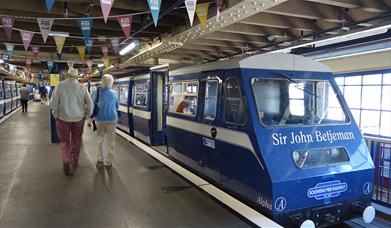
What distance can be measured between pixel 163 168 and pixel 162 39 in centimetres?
250

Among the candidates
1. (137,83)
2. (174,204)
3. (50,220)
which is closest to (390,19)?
(174,204)

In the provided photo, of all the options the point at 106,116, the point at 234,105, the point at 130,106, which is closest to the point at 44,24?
the point at 106,116

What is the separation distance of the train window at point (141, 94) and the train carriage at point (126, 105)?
50cm

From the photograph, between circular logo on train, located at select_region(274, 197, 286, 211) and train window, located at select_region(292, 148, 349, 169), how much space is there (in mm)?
484

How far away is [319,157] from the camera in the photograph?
13.0 feet

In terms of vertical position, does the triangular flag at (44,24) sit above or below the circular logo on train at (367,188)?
above

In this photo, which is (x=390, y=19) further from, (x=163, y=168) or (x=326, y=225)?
(x=163, y=168)

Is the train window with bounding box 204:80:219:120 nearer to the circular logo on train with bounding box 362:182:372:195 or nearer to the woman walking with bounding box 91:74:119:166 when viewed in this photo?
the woman walking with bounding box 91:74:119:166

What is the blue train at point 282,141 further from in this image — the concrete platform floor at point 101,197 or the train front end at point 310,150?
the concrete platform floor at point 101,197

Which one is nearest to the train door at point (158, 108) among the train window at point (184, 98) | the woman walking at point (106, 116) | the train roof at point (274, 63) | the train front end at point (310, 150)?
the train window at point (184, 98)

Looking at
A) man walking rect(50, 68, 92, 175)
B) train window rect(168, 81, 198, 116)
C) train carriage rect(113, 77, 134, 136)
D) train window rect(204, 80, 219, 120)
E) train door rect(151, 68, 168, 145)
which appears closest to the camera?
train window rect(204, 80, 219, 120)

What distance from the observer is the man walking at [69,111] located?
16.3 feet

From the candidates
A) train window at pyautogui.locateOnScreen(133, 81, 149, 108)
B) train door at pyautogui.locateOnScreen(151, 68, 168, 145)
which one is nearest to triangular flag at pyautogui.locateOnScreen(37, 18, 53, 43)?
train door at pyautogui.locateOnScreen(151, 68, 168, 145)

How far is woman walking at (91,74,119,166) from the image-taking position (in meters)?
5.54
